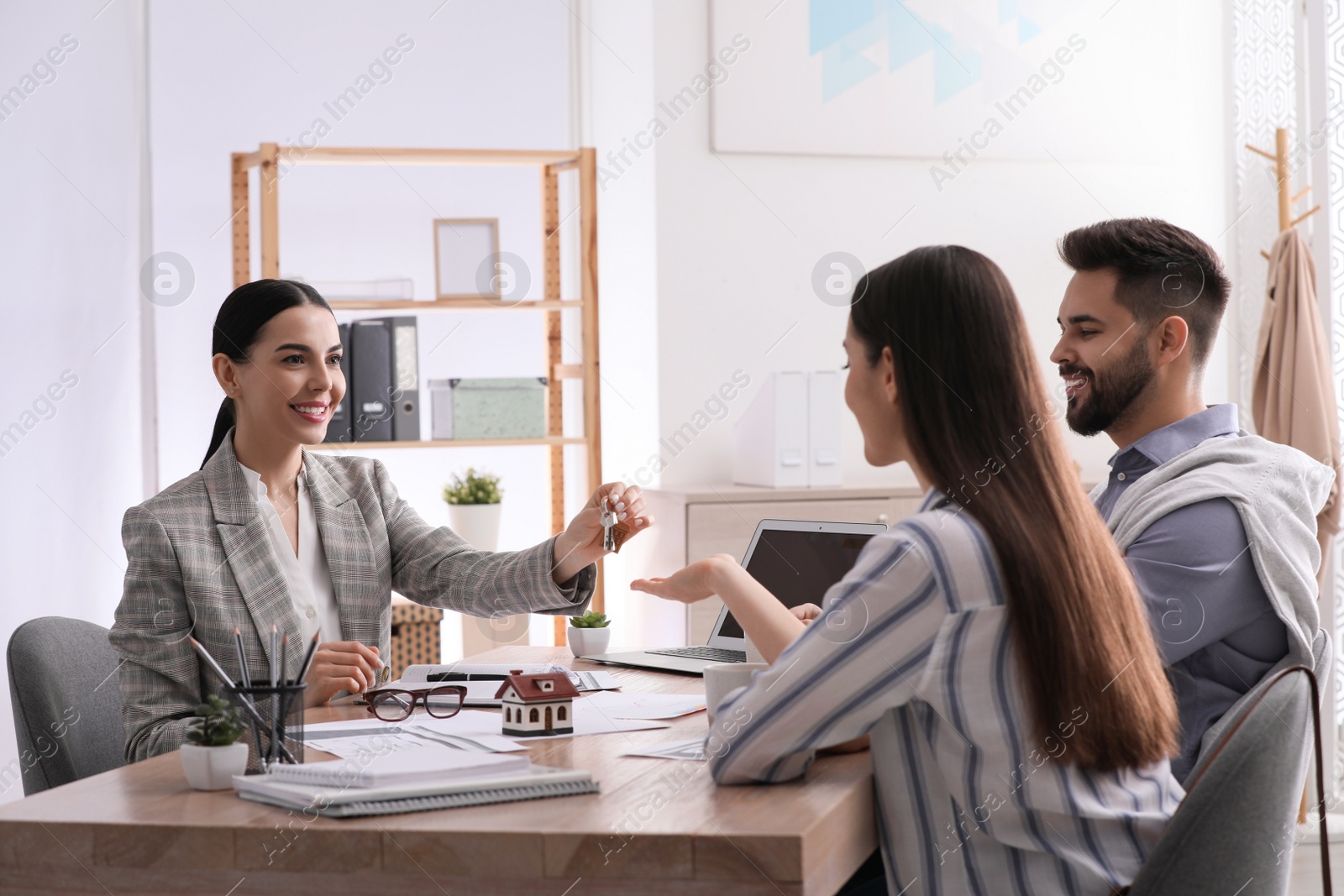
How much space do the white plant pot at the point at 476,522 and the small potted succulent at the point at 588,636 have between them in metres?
1.57

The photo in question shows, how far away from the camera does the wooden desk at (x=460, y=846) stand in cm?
107

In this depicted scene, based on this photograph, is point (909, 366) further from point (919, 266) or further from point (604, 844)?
point (604, 844)

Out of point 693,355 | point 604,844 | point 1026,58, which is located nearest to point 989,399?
point 604,844

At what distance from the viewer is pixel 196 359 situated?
4.01 m

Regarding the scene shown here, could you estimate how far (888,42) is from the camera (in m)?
4.02

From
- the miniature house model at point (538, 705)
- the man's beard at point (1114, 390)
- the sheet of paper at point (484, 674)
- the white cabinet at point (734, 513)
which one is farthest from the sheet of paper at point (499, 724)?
the white cabinet at point (734, 513)

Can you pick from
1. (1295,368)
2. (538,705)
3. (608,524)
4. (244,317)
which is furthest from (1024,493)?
(1295,368)

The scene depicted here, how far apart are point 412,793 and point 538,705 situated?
1.10ft

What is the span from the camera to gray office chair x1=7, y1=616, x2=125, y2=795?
188 cm

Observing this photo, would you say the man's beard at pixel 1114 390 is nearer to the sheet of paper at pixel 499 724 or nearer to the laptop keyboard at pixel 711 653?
the laptop keyboard at pixel 711 653

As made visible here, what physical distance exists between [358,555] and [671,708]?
27.4 inches

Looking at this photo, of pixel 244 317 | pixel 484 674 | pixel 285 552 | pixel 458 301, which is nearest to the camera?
pixel 484 674

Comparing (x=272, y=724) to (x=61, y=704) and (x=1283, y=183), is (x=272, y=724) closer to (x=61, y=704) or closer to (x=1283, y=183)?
(x=61, y=704)

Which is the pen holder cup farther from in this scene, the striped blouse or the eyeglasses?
the striped blouse
